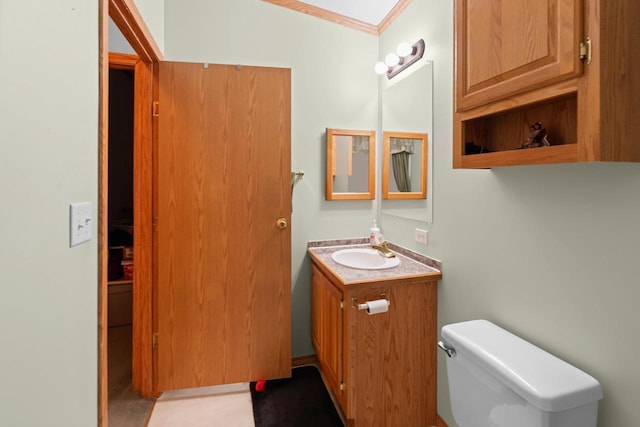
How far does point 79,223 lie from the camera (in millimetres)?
913

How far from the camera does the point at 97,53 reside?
3.40 ft

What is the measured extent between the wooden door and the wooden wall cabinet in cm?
116

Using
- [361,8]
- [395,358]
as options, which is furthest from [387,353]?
[361,8]

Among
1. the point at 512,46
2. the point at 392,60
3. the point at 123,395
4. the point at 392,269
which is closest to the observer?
the point at 512,46

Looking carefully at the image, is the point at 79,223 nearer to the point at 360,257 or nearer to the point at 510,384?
the point at 510,384

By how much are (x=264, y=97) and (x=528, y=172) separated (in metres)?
1.52

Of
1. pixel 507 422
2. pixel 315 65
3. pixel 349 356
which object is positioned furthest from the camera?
pixel 315 65

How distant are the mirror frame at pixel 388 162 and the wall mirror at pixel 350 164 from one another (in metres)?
0.12

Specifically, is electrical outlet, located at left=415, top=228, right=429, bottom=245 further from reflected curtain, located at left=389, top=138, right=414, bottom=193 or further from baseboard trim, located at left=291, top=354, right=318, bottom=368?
baseboard trim, located at left=291, top=354, right=318, bottom=368

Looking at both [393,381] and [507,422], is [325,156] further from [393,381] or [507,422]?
[507,422]

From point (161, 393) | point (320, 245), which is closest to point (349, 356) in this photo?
point (320, 245)

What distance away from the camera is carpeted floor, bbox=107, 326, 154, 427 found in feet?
5.83

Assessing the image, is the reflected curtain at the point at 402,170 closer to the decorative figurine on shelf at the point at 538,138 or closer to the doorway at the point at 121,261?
the decorative figurine on shelf at the point at 538,138

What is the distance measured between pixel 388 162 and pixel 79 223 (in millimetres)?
1845
